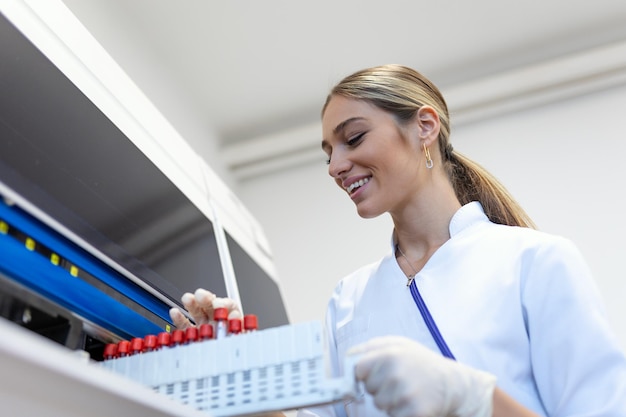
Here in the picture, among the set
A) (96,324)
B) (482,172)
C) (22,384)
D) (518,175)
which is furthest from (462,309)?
(518,175)

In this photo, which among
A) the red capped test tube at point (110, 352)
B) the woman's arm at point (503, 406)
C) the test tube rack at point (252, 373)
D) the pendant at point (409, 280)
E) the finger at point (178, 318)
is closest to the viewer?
the test tube rack at point (252, 373)

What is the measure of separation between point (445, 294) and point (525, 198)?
1261mm

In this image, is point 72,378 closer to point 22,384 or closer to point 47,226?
point 22,384

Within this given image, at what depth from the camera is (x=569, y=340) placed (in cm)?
98

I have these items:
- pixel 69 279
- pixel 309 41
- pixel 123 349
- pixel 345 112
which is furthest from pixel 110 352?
pixel 309 41

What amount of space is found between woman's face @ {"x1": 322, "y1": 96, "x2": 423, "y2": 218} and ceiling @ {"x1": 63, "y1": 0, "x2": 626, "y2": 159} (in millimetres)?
918

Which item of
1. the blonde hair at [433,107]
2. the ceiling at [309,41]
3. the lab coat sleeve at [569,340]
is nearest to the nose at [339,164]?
the blonde hair at [433,107]

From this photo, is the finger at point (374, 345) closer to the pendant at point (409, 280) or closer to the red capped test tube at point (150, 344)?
the red capped test tube at point (150, 344)

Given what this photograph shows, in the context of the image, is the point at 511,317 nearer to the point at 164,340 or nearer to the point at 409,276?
the point at 409,276

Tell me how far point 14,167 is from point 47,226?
97 millimetres

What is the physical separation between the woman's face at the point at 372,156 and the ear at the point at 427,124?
16 millimetres

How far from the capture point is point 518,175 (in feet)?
7.64

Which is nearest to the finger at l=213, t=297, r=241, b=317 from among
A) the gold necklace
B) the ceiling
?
the gold necklace

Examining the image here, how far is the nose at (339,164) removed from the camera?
132 centimetres
